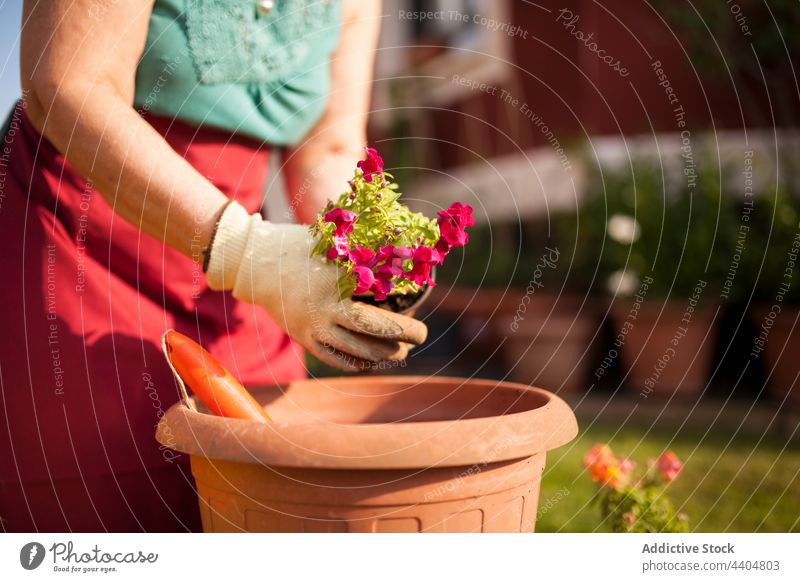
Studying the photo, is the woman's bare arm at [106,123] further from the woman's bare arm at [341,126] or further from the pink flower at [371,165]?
the woman's bare arm at [341,126]

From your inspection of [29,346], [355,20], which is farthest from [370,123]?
[29,346]

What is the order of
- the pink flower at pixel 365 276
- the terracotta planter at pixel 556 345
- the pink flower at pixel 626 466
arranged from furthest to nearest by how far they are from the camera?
the terracotta planter at pixel 556 345 < the pink flower at pixel 626 466 < the pink flower at pixel 365 276

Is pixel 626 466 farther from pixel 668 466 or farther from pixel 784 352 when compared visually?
pixel 784 352

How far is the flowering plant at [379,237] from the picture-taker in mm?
1420

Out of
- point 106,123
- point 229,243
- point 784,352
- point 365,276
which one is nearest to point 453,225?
point 365,276

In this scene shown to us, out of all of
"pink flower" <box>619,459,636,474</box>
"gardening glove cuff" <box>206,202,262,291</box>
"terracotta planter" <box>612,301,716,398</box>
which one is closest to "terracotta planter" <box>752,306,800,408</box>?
"terracotta planter" <box>612,301,716,398</box>

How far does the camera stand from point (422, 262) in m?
1.43

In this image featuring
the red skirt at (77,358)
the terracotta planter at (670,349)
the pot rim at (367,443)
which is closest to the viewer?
the pot rim at (367,443)

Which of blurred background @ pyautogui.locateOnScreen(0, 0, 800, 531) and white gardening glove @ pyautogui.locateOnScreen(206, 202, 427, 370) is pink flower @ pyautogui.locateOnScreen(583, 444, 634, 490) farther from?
blurred background @ pyautogui.locateOnScreen(0, 0, 800, 531)

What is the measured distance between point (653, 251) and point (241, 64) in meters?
3.57

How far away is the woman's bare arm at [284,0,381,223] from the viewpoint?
2002mm

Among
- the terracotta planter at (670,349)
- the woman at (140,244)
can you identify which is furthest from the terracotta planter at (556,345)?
the woman at (140,244)

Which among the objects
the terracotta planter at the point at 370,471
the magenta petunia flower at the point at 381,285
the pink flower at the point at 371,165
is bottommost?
the terracotta planter at the point at 370,471

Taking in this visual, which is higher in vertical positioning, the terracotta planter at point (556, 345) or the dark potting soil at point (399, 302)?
the dark potting soil at point (399, 302)
